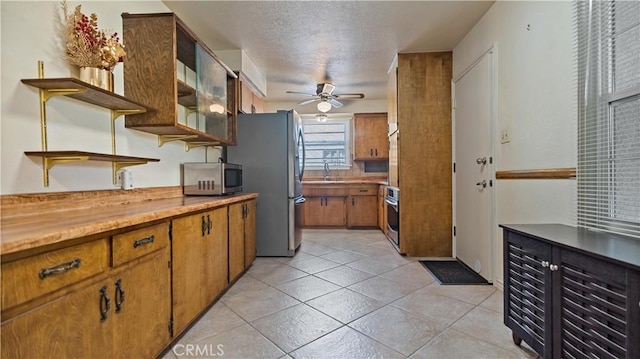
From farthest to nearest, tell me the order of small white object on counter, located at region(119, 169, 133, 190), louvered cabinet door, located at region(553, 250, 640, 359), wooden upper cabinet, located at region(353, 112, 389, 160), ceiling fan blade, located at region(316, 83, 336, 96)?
wooden upper cabinet, located at region(353, 112, 389, 160)
ceiling fan blade, located at region(316, 83, 336, 96)
small white object on counter, located at region(119, 169, 133, 190)
louvered cabinet door, located at region(553, 250, 640, 359)

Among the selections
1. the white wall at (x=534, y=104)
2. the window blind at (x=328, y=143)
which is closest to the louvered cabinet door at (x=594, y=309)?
the white wall at (x=534, y=104)

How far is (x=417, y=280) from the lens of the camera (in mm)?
2752

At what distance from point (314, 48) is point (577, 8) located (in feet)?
7.85

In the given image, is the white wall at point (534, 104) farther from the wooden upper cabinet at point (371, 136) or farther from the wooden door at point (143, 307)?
the wooden upper cabinet at point (371, 136)

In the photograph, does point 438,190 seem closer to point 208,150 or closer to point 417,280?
point 417,280

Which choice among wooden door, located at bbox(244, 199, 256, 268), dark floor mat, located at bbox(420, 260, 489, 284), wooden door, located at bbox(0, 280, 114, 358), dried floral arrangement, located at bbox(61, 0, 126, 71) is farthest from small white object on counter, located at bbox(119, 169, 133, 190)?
dark floor mat, located at bbox(420, 260, 489, 284)

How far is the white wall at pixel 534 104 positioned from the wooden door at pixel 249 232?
2314 millimetres

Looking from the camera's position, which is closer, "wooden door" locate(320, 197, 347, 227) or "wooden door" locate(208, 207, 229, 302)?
"wooden door" locate(208, 207, 229, 302)

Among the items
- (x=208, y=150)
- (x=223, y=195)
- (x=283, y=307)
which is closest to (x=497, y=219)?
(x=283, y=307)

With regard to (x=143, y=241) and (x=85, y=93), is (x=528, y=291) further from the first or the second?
(x=85, y=93)

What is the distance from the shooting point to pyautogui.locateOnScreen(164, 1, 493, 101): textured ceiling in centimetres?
260

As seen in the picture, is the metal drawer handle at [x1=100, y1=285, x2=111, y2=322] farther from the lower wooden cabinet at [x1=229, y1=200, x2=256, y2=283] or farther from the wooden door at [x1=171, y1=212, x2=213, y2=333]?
the lower wooden cabinet at [x1=229, y1=200, x2=256, y2=283]

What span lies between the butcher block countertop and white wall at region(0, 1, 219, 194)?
56 mm

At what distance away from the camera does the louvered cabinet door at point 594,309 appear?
100cm
